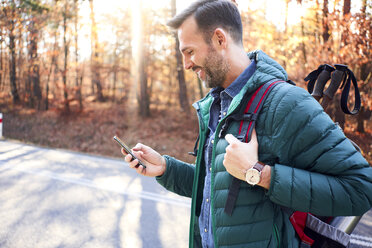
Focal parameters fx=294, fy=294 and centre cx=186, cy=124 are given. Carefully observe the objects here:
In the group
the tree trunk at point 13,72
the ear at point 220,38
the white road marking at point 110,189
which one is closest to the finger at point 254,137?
the ear at point 220,38

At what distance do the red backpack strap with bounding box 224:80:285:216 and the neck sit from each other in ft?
0.85

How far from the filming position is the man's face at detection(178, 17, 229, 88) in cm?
161

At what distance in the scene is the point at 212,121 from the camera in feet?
5.74

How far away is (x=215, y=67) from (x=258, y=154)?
0.54 metres

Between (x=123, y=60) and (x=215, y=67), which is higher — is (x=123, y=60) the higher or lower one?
the higher one

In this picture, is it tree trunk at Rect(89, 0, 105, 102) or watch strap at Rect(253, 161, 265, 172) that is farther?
tree trunk at Rect(89, 0, 105, 102)

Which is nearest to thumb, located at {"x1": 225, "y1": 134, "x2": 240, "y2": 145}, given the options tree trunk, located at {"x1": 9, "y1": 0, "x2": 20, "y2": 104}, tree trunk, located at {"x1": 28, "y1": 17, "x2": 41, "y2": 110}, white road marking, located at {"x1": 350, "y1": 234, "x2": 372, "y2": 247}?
white road marking, located at {"x1": 350, "y1": 234, "x2": 372, "y2": 247}

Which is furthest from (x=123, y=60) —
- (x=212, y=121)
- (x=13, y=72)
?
(x=212, y=121)

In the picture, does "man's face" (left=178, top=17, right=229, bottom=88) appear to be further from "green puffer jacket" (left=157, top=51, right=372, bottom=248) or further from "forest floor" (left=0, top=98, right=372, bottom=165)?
"forest floor" (left=0, top=98, right=372, bottom=165)

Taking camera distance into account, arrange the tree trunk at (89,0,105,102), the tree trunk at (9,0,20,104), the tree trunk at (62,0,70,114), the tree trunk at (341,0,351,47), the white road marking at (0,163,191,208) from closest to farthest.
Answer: the white road marking at (0,163,191,208) < the tree trunk at (341,0,351,47) < the tree trunk at (89,0,105,102) < the tree trunk at (62,0,70,114) < the tree trunk at (9,0,20,104)

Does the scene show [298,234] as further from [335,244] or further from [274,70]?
[274,70]

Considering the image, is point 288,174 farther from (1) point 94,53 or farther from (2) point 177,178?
(1) point 94,53

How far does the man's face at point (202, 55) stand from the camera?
1609mm

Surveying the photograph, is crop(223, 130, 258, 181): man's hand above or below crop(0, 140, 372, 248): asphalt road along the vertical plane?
above
